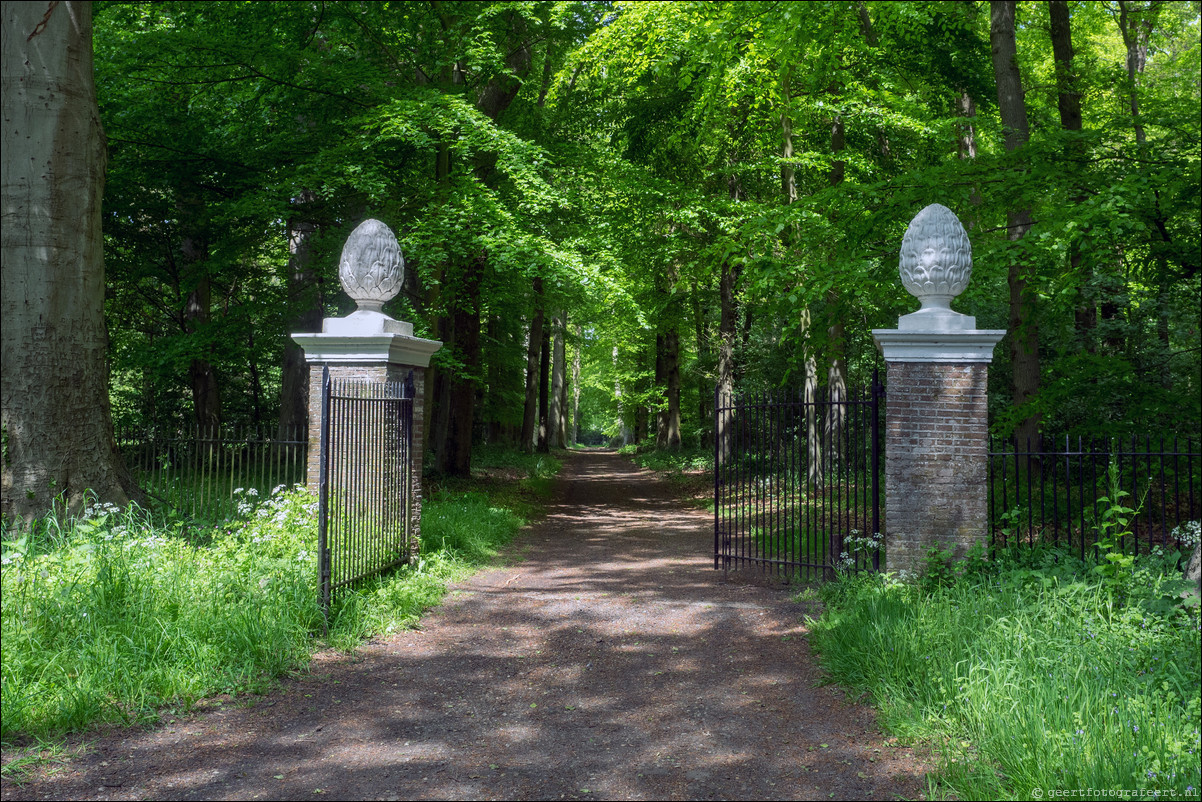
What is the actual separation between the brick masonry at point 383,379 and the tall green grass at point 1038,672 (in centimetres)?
426

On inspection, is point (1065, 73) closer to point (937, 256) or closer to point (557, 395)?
point (937, 256)

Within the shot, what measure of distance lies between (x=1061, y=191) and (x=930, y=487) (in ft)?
12.1

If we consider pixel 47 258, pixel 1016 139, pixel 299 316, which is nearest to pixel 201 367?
pixel 299 316

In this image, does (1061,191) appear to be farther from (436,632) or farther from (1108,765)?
(436,632)

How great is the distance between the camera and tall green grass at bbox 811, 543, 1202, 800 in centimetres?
353

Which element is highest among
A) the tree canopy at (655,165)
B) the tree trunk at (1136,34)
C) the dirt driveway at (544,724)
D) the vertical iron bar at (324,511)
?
the tree trunk at (1136,34)

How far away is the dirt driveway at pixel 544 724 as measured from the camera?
3854mm

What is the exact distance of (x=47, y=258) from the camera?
22.7 feet

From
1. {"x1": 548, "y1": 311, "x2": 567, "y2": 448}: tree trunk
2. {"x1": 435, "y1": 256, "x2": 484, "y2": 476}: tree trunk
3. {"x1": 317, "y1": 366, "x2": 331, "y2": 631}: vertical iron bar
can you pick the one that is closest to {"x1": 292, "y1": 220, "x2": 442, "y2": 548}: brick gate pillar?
{"x1": 317, "y1": 366, "x2": 331, "y2": 631}: vertical iron bar

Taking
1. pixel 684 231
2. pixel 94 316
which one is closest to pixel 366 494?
pixel 94 316

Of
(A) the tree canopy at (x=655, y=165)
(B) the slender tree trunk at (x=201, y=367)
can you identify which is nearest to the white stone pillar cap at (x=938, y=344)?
(A) the tree canopy at (x=655, y=165)

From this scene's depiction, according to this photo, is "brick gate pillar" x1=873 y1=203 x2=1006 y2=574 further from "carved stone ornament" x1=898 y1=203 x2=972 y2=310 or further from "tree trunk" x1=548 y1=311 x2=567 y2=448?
"tree trunk" x1=548 y1=311 x2=567 y2=448

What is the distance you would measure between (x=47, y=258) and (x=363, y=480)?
10.8 ft

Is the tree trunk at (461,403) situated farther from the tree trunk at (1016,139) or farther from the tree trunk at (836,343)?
the tree trunk at (1016,139)
